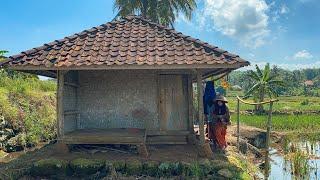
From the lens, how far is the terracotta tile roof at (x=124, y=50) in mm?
8812

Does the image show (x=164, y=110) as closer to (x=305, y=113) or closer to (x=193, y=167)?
(x=193, y=167)

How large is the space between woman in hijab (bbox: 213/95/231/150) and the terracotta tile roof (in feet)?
5.59

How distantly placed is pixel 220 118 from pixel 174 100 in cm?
149

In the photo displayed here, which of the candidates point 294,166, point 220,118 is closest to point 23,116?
point 220,118

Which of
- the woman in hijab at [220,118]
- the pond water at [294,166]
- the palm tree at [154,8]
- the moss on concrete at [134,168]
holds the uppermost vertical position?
the palm tree at [154,8]

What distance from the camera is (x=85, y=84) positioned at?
10922mm

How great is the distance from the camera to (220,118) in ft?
34.2

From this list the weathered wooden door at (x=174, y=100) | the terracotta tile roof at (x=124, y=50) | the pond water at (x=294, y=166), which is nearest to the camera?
the terracotta tile roof at (x=124, y=50)

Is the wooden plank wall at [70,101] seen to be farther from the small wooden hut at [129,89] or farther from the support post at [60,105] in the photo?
the support post at [60,105]

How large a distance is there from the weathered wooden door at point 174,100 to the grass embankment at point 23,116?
5562mm

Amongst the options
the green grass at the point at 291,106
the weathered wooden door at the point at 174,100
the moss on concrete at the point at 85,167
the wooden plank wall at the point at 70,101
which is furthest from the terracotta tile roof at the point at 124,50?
the green grass at the point at 291,106

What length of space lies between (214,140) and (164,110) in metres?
1.70

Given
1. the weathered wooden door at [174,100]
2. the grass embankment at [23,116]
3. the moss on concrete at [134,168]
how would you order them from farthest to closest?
the grass embankment at [23,116]
the weathered wooden door at [174,100]
the moss on concrete at [134,168]

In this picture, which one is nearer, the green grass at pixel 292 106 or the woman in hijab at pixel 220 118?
the woman in hijab at pixel 220 118
